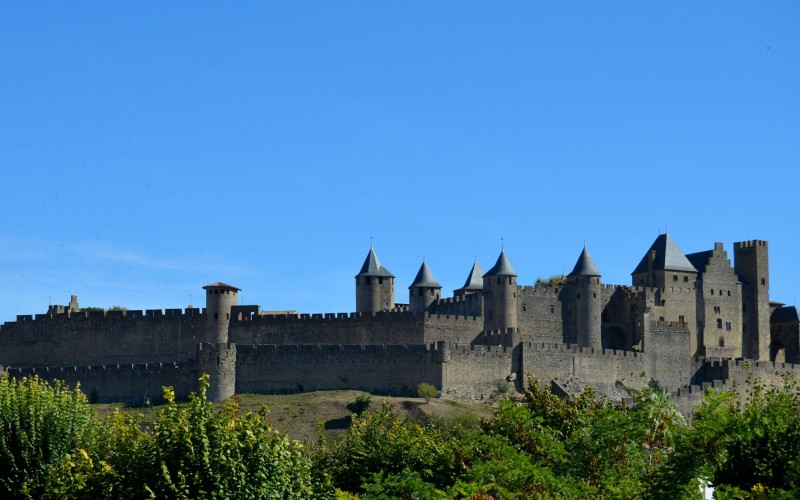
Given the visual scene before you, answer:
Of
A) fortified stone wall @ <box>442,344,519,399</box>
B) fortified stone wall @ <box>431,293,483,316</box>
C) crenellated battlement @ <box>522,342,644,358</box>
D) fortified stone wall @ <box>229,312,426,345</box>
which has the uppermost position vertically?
fortified stone wall @ <box>431,293,483,316</box>

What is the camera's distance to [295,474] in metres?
29.1

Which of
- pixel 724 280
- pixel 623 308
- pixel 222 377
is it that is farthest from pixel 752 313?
pixel 222 377

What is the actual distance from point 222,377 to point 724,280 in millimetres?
28109

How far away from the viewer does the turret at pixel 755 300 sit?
81.1 m

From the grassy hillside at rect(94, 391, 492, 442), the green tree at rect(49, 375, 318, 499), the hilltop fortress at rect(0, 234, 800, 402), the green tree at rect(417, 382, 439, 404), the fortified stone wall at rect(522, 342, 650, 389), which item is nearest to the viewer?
the green tree at rect(49, 375, 318, 499)

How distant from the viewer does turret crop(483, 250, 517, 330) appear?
246 ft

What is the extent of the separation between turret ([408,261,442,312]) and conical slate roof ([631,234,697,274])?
10853mm

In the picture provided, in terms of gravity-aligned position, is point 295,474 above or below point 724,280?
below

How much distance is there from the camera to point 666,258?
79438mm

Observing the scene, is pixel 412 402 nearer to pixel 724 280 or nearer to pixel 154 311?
pixel 154 311

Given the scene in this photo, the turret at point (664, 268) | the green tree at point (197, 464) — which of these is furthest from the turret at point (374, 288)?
the green tree at point (197, 464)

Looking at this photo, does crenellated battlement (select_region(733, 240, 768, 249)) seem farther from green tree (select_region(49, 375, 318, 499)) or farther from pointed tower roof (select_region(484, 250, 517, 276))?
green tree (select_region(49, 375, 318, 499))

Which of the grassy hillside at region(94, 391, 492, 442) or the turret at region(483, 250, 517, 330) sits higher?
Result: the turret at region(483, 250, 517, 330)

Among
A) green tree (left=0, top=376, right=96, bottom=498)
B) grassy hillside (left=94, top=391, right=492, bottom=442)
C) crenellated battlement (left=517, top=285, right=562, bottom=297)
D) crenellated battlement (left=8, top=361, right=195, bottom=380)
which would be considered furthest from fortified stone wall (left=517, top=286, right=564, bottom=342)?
green tree (left=0, top=376, right=96, bottom=498)
